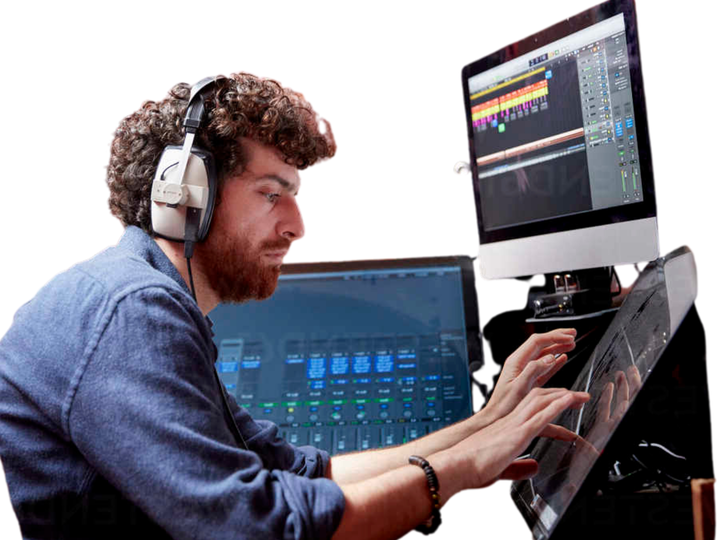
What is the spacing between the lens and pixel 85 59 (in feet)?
6.32

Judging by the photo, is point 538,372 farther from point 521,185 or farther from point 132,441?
point 132,441

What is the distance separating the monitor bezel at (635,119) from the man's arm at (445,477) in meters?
0.44

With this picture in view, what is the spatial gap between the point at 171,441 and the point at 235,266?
453 mm

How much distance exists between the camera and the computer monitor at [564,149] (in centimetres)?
113

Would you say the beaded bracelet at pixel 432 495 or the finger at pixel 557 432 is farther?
the finger at pixel 557 432

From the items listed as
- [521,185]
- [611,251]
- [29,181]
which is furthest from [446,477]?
[29,181]

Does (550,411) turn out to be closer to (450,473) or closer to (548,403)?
(548,403)

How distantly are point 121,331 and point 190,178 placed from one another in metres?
0.36

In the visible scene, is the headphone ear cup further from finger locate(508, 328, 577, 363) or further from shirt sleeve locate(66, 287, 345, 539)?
finger locate(508, 328, 577, 363)

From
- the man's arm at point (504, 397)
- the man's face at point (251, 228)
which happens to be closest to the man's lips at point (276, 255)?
the man's face at point (251, 228)

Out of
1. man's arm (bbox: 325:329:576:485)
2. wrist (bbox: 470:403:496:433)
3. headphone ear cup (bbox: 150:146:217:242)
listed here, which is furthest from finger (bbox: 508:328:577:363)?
headphone ear cup (bbox: 150:146:217:242)

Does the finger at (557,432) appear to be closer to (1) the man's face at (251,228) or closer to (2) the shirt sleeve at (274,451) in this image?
(2) the shirt sleeve at (274,451)

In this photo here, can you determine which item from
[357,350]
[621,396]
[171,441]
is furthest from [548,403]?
[357,350]

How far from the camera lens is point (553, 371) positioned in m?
1.09
